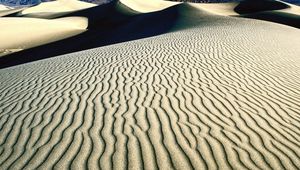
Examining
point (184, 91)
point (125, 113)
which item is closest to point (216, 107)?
point (184, 91)

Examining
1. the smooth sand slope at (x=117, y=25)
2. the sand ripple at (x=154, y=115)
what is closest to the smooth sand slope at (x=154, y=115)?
the sand ripple at (x=154, y=115)

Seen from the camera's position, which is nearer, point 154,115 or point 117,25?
point 154,115

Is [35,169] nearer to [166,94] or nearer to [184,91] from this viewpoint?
[166,94]

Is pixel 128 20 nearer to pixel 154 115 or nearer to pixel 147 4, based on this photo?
pixel 147 4

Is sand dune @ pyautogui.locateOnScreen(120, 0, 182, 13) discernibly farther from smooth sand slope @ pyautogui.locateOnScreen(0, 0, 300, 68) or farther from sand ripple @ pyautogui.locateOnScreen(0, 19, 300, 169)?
sand ripple @ pyautogui.locateOnScreen(0, 19, 300, 169)

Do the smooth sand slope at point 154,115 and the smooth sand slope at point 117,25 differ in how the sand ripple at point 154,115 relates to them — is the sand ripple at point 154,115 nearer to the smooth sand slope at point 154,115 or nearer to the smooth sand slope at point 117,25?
the smooth sand slope at point 154,115

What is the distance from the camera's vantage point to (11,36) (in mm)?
22531

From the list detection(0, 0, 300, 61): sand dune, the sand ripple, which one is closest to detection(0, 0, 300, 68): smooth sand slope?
detection(0, 0, 300, 61): sand dune

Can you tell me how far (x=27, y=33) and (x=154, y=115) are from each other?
22.7 m

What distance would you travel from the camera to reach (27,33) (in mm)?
24156

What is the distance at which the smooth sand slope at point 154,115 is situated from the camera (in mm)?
3527

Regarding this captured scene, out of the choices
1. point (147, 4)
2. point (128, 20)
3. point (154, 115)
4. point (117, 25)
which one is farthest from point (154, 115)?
point (147, 4)

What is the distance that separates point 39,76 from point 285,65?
6.83m

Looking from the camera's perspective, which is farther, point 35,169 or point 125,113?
point 125,113
